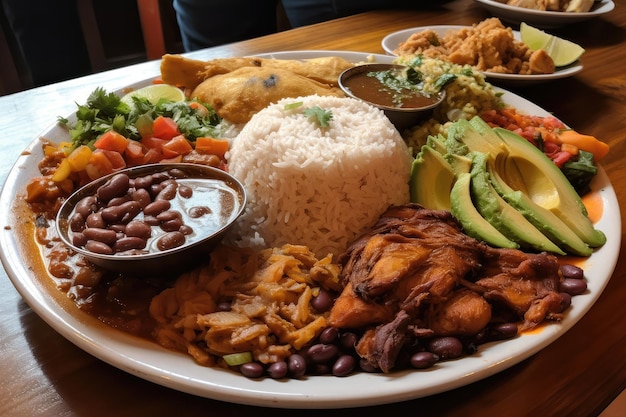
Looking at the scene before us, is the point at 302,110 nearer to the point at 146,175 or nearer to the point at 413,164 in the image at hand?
the point at 413,164

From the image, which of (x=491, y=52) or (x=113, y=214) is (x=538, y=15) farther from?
(x=113, y=214)

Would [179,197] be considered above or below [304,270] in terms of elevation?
above

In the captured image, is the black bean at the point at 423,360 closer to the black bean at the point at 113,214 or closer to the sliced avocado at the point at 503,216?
the sliced avocado at the point at 503,216

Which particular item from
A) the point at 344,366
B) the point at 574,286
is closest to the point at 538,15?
the point at 574,286

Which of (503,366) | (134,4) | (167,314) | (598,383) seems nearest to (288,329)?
(167,314)

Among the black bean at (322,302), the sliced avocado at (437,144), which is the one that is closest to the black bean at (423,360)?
the black bean at (322,302)
